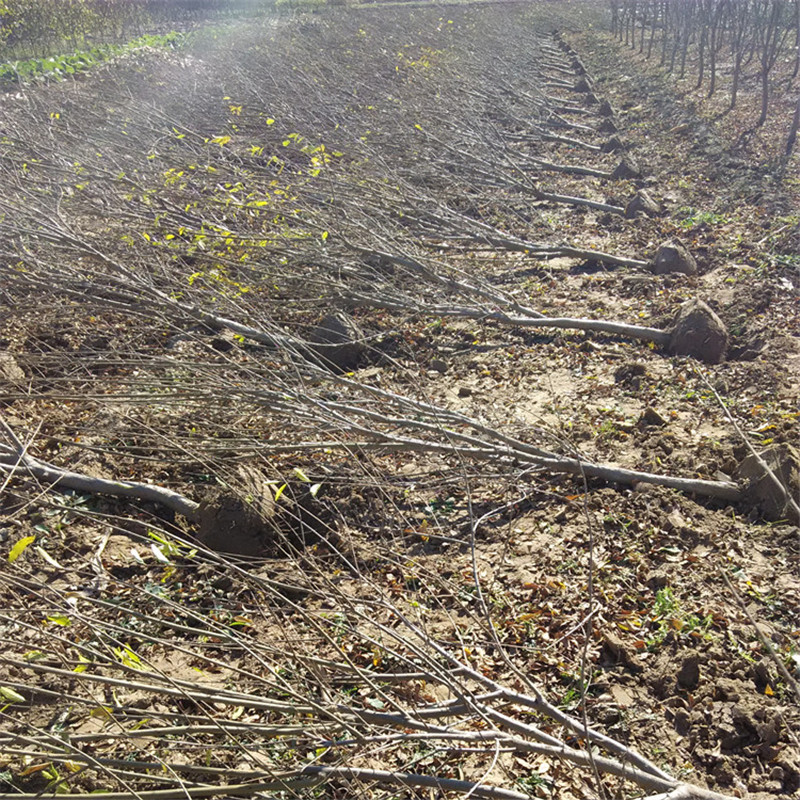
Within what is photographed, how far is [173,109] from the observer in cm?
1385

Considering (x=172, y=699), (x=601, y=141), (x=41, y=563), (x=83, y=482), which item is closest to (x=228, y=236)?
(x=83, y=482)

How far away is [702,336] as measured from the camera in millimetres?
5453

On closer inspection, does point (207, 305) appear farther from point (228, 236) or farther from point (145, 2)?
point (145, 2)

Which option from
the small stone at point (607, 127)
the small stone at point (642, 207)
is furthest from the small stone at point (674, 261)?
the small stone at point (607, 127)

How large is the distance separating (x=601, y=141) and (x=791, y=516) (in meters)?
10.4

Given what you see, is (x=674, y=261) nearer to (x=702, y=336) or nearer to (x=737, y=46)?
(x=702, y=336)

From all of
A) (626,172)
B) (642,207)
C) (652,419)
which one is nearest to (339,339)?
(652,419)

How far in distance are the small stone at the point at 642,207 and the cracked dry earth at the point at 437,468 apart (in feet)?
0.37

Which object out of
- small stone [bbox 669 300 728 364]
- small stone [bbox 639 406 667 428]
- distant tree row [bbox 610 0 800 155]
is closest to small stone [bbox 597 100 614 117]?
distant tree row [bbox 610 0 800 155]

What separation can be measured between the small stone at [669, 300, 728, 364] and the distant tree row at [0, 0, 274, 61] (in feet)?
64.8

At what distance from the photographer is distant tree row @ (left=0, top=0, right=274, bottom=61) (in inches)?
790

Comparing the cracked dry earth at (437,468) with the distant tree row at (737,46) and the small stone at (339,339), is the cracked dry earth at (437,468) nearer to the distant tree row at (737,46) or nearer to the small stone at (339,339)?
the small stone at (339,339)

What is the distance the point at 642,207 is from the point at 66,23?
837 inches

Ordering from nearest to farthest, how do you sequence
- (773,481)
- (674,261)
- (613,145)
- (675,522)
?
(773,481)
(675,522)
(674,261)
(613,145)
